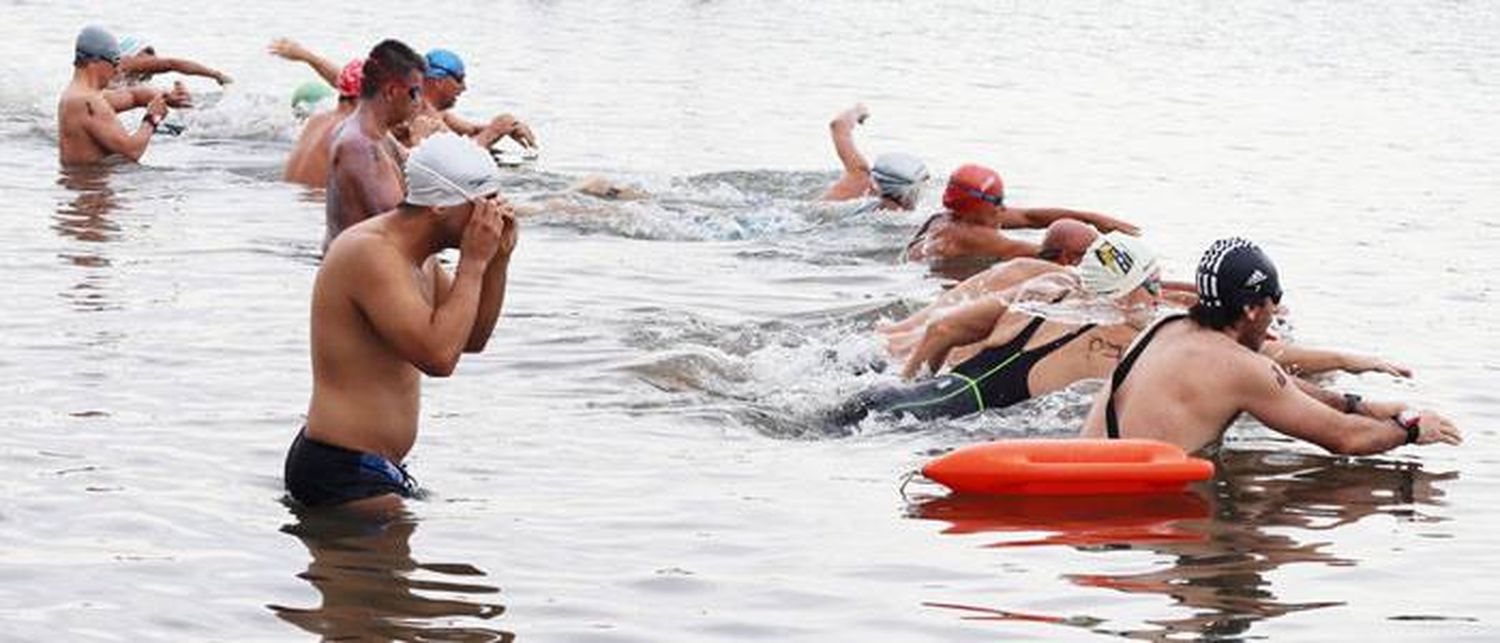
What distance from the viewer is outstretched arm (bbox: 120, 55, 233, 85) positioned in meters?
19.7

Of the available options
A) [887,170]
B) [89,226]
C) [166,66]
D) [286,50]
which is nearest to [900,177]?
[887,170]

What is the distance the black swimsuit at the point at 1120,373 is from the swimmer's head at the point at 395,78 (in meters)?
3.41

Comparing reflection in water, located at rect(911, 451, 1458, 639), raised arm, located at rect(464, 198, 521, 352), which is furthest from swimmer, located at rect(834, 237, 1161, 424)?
raised arm, located at rect(464, 198, 521, 352)

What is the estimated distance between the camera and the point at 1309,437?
9.80 meters

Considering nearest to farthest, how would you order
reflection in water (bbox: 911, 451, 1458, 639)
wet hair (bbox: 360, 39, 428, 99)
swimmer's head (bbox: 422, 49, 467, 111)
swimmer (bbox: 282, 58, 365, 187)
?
1. reflection in water (bbox: 911, 451, 1458, 639)
2. wet hair (bbox: 360, 39, 428, 99)
3. swimmer's head (bbox: 422, 49, 467, 111)
4. swimmer (bbox: 282, 58, 365, 187)

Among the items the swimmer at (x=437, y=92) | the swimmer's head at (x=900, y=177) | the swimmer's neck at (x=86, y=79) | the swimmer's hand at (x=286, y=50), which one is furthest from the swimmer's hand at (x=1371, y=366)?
the swimmer's neck at (x=86, y=79)

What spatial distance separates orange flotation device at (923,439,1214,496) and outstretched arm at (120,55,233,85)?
11.4 meters

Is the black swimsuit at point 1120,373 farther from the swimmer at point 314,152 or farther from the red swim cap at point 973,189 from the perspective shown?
the swimmer at point 314,152

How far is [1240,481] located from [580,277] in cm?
600

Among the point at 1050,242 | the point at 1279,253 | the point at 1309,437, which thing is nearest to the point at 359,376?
the point at 1309,437

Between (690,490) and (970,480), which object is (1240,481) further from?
(690,490)

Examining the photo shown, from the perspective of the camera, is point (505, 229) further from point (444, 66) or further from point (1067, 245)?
point (444, 66)

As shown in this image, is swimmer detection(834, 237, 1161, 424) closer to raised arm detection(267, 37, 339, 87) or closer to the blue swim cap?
the blue swim cap

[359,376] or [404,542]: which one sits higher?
[359,376]
